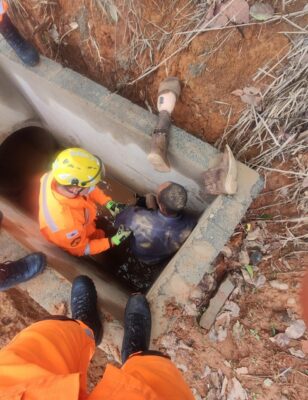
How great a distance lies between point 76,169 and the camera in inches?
125

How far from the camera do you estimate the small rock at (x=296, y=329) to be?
3375 mm

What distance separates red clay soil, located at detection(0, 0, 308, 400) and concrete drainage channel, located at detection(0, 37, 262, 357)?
1.12ft

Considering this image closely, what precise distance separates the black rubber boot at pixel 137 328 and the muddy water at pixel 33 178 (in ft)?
5.44

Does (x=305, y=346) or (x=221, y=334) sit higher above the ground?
(x=305, y=346)

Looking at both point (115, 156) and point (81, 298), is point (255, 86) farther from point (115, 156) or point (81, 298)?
point (81, 298)

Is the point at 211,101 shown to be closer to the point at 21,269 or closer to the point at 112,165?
the point at 112,165

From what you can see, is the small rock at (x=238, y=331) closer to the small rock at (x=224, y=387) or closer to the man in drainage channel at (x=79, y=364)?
the small rock at (x=224, y=387)

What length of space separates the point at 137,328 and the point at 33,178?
3.18 meters

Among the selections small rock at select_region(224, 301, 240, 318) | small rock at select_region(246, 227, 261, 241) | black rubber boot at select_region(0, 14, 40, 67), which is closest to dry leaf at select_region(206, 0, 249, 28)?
black rubber boot at select_region(0, 14, 40, 67)

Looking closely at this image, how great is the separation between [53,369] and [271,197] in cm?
251

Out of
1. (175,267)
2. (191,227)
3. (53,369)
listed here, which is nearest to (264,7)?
(191,227)

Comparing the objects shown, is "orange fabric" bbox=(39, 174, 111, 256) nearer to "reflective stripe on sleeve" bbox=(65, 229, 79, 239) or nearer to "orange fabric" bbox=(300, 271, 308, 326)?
"reflective stripe on sleeve" bbox=(65, 229, 79, 239)

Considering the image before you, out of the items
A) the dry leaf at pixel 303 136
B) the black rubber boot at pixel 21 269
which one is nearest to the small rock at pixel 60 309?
the black rubber boot at pixel 21 269

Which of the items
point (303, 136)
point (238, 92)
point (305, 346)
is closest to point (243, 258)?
point (305, 346)
